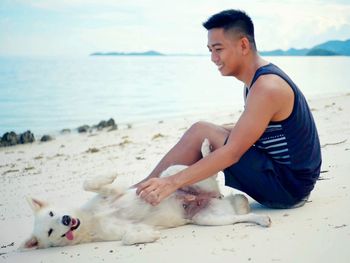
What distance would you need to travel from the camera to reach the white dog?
Result: 3379 millimetres

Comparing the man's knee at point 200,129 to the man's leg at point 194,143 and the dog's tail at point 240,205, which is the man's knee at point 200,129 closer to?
the man's leg at point 194,143

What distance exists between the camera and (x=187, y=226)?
3500mm

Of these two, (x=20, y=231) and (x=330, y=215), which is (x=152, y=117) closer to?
(x=20, y=231)

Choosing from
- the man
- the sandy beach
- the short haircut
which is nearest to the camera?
the sandy beach

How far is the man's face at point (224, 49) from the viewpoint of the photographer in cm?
340

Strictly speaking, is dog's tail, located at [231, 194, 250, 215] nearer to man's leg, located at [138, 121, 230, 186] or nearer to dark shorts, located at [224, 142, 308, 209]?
dark shorts, located at [224, 142, 308, 209]

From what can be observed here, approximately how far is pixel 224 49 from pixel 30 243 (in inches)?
76.5

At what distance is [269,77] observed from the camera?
3240 millimetres

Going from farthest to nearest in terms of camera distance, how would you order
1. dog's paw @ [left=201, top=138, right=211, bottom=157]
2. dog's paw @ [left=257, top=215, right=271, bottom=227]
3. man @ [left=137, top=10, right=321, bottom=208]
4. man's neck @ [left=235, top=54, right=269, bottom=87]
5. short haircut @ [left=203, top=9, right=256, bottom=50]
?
dog's paw @ [left=201, top=138, right=211, bottom=157] → man's neck @ [left=235, top=54, right=269, bottom=87] → short haircut @ [left=203, top=9, right=256, bottom=50] → man @ [left=137, top=10, right=321, bottom=208] → dog's paw @ [left=257, top=215, right=271, bottom=227]

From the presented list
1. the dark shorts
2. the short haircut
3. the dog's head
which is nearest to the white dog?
the dog's head

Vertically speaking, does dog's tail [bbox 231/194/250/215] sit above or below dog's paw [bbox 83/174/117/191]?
below

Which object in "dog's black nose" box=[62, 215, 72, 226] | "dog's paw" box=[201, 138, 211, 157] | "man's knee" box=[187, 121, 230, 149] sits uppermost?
"man's knee" box=[187, 121, 230, 149]

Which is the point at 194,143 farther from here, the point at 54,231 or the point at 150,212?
the point at 54,231

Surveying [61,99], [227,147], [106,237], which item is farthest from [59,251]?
[61,99]
